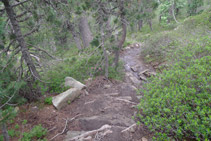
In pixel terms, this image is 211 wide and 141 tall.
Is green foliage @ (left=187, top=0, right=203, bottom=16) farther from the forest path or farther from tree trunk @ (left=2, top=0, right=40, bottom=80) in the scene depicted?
tree trunk @ (left=2, top=0, right=40, bottom=80)

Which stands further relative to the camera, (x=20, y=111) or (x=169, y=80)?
(x=20, y=111)

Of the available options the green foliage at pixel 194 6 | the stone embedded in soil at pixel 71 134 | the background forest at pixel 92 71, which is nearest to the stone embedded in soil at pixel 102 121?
the stone embedded in soil at pixel 71 134

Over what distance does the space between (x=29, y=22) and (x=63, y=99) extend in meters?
3.08

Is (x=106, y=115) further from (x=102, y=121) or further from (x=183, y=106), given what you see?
(x=183, y=106)

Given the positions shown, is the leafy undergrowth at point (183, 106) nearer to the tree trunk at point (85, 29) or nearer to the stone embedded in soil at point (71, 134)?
the stone embedded in soil at point (71, 134)

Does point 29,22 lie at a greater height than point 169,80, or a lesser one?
greater

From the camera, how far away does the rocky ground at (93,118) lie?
2756 millimetres

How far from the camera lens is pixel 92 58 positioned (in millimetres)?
6809

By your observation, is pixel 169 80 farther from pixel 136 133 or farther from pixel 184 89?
pixel 136 133

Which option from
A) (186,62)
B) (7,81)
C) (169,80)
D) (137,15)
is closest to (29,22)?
(7,81)

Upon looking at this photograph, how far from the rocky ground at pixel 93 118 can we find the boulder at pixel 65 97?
0.15 metres

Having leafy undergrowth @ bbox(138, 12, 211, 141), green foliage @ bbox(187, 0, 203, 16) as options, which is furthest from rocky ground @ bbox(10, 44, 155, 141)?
green foliage @ bbox(187, 0, 203, 16)

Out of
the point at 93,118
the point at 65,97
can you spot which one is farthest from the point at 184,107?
Answer: the point at 65,97

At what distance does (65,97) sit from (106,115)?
1570 mm
